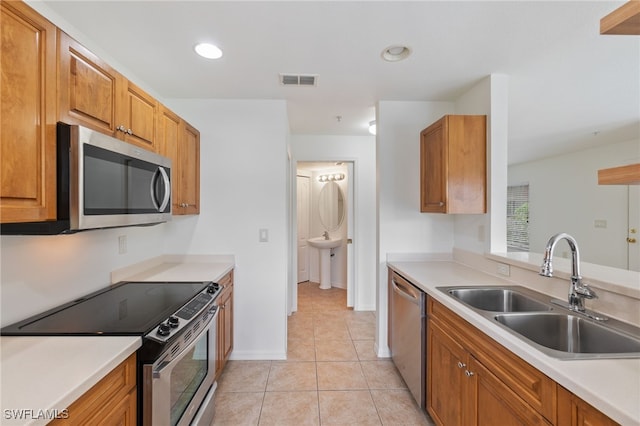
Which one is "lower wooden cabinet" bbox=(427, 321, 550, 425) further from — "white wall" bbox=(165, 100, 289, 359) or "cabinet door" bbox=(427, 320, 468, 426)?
"white wall" bbox=(165, 100, 289, 359)

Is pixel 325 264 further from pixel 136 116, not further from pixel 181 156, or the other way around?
pixel 136 116

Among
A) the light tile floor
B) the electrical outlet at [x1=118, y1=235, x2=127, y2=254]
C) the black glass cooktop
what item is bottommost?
the light tile floor

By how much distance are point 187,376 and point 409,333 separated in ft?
4.93

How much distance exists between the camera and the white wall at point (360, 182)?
12.3 ft

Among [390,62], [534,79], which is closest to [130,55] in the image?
[390,62]

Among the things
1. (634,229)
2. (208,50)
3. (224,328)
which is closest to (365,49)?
(208,50)

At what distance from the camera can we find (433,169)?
2.30 meters

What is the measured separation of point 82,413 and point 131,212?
0.91 m

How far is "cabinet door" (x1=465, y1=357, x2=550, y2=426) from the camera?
0.98m

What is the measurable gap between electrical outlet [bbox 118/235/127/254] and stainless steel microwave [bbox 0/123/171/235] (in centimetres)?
58

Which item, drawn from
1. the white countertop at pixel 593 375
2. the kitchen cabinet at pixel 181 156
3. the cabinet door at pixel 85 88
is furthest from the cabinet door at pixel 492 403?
the kitchen cabinet at pixel 181 156

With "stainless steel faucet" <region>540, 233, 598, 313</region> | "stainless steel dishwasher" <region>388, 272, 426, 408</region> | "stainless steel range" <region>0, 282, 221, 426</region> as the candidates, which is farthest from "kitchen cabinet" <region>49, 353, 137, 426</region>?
"stainless steel faucet" <region>540, 233, 598, 313</region>

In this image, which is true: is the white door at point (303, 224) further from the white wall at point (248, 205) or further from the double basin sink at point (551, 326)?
the double basin sink at point (551, 326)

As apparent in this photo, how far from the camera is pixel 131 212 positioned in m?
1.44
